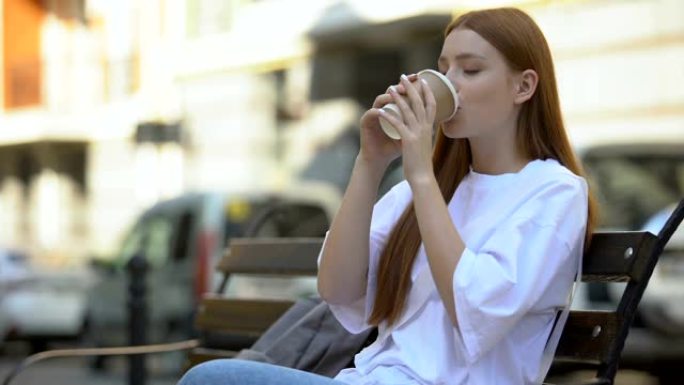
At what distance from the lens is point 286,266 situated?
401 centimetres

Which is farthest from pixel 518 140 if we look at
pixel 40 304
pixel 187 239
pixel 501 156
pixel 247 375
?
pixel 40 304

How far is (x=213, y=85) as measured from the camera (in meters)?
23.2

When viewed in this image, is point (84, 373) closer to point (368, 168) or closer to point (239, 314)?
point (239, 314)

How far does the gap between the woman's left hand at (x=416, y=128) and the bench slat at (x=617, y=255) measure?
1.45 ft

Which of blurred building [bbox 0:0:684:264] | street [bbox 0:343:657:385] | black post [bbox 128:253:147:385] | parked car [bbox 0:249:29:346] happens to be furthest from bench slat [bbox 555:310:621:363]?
parked car [bbox 0:249:29:346]

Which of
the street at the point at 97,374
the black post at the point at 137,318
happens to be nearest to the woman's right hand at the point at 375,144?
the black post at the point at 137,318

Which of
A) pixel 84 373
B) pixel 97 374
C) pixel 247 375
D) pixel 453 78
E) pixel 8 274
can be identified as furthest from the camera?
pixel 8 274

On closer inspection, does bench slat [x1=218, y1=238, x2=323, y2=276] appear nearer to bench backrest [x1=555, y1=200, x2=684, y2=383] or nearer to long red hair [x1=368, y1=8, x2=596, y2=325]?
long red hair [x1=368, y1=8, x2=596, y2=325]

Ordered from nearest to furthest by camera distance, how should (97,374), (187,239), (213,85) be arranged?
(187,239)
(97,374)
(213,85)

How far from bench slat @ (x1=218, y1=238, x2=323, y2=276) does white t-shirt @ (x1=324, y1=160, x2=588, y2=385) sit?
1122 millimetres

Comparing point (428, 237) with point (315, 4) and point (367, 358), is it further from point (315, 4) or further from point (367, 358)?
point (315, 4)

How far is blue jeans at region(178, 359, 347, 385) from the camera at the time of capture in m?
2.41

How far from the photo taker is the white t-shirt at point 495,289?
247 cm

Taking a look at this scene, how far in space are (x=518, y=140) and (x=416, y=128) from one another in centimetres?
30
